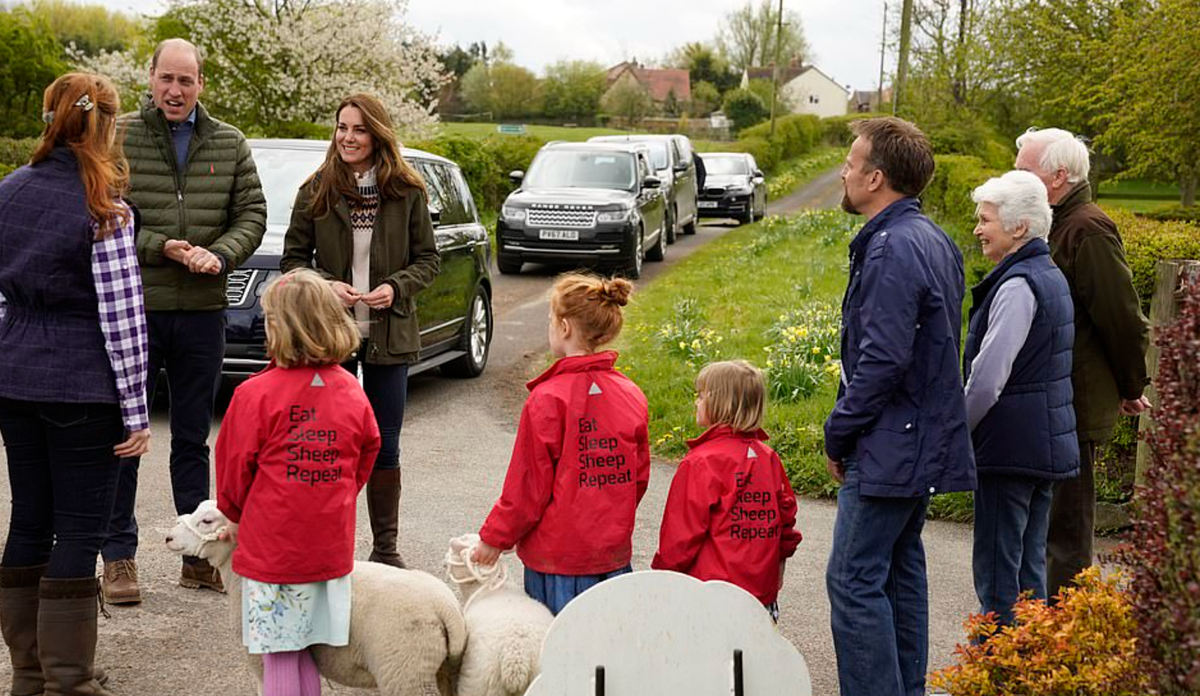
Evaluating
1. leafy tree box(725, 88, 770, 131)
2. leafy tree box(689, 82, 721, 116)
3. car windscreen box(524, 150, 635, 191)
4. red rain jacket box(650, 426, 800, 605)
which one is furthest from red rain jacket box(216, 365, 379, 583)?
leafy tree box(689, 82, 721, 116)

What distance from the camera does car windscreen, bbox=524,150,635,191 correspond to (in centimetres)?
1888

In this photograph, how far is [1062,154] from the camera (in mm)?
4984

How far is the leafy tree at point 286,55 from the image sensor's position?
28172 millimetres

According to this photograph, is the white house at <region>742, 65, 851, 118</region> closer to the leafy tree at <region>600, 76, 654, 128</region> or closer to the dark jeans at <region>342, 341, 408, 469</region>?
the leafy tree at <region>600, 76, 654, 128</region>

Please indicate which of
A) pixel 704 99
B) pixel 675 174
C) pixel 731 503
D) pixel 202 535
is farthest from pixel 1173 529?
pixel 704 99

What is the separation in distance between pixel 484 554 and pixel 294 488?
698mm

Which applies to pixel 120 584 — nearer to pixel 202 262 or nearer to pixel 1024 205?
pixel 202 262

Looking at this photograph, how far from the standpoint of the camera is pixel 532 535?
4.18 metres

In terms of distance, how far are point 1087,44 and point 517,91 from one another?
56.6 meters

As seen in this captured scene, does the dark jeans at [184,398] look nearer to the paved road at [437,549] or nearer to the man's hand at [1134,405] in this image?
the paved road at [437,549]

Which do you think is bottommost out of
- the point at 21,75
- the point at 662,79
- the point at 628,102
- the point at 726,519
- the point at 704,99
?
the point at 726,519

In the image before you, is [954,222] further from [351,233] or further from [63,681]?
[63,681]

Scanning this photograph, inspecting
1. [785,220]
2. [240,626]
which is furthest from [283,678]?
[785,220]

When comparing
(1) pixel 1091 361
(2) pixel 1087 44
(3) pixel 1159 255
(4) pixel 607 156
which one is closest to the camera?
(1) pixel 1091 361
